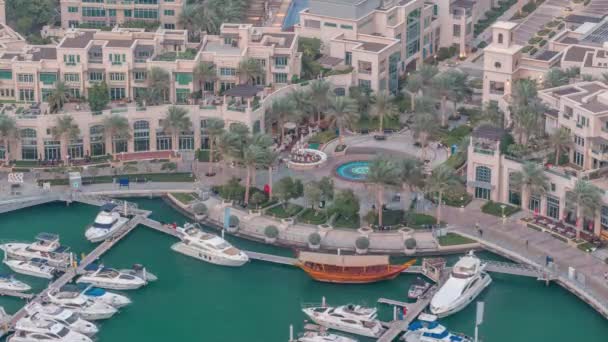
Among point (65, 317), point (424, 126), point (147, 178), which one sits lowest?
point (65, 317)

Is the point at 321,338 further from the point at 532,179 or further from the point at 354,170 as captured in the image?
the point at 354,170

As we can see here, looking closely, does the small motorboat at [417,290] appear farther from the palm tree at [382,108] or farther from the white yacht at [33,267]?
the palm tree at [382,108]

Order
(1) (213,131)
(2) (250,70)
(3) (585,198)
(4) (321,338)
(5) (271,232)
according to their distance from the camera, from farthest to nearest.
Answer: (2) (250,70)
(1) (213,131)
(5) (271,232)
(3) (585,198)
(4) (321,338)

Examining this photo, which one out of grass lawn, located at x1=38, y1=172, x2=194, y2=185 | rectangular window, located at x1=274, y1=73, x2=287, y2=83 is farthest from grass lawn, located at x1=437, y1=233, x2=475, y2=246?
rectangular window, located at x1=274, y1=73, x2=287, y2=83

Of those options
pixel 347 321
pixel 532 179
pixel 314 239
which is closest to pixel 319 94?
pixel 314 239

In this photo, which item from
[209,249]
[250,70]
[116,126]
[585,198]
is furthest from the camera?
[250,70]

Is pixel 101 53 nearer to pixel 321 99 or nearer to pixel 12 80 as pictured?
pixel 12 80

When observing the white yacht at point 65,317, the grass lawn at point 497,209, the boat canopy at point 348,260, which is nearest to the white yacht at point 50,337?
the white yacht at point 65,317
